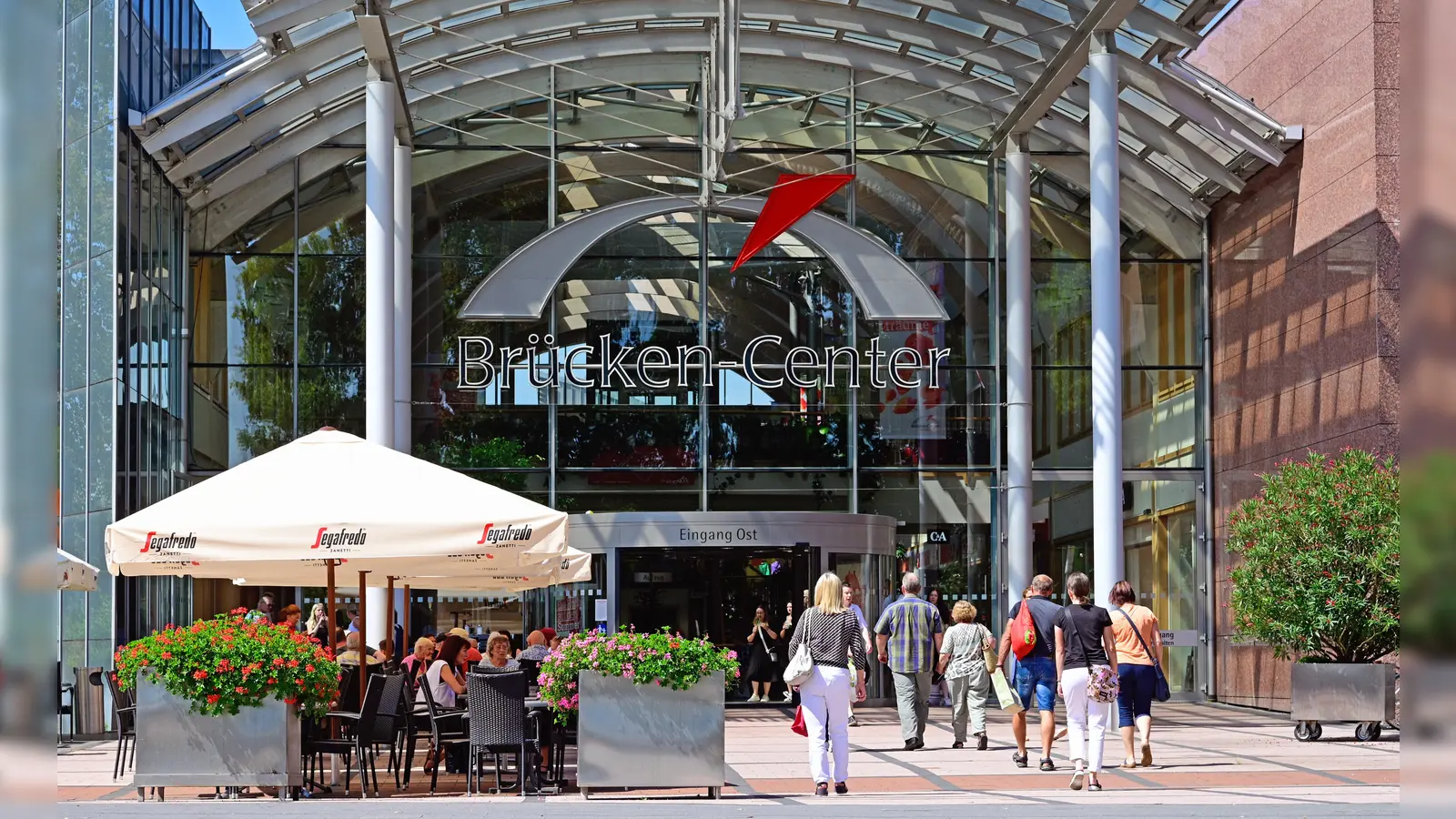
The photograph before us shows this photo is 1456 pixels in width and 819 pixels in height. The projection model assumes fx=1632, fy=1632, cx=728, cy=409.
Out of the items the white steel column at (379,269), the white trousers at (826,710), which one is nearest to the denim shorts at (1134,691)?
the white trousers at (826,710)

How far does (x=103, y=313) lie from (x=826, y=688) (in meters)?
11.6

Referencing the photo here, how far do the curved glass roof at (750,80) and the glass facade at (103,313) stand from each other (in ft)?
2.17

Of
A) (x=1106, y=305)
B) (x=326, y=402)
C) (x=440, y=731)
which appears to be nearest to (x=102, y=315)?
(x=326, y=402)

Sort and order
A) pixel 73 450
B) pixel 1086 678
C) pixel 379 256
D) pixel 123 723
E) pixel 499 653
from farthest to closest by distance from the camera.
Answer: pixel 379 256
pixel 73 450
pixel 499 653
pixel 123 723
pixel 1086 678

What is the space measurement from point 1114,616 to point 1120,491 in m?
5.96

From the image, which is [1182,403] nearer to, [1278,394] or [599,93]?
[1278,394]

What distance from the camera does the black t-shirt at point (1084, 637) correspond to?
34.0 feet

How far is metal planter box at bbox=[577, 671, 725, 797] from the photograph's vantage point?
966 centimetres

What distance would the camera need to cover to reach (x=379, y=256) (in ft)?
59.6

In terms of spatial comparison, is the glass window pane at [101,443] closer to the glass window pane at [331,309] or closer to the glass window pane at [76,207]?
the glass window pane at [76,207]

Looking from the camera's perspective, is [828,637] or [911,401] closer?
[828,637]

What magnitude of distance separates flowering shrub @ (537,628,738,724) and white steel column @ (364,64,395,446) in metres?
8.67

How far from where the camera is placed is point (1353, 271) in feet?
58.7

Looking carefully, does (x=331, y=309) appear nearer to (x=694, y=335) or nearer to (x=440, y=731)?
(x=694, y=335)
